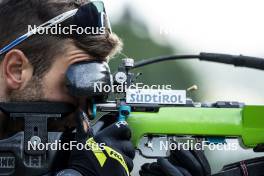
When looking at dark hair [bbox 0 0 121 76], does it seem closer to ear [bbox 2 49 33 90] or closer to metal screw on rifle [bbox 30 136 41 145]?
ear [bbox 2 49 33 90]

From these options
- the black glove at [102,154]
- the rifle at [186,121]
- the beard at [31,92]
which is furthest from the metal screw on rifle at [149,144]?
the beard at [31,92]

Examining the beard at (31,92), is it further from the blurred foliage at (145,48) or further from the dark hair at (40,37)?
the blurred foliage at (145,48)

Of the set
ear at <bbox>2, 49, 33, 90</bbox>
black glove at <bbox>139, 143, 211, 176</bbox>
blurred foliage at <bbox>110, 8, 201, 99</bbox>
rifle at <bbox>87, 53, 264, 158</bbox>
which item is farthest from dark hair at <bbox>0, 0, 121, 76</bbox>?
blurred foliage at <bbox>110, 8, 201, 99</bbox>

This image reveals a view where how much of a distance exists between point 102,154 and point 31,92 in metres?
0.44

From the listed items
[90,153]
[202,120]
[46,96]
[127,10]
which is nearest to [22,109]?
[46,96]

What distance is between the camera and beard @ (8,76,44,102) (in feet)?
9.14

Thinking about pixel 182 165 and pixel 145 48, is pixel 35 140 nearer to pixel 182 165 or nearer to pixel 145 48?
pixel 182 165

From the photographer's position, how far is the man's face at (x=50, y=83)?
278cm

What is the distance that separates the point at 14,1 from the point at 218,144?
1.08m

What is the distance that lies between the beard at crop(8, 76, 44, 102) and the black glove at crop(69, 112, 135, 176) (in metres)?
0.21

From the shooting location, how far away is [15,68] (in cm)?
286

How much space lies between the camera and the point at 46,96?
2.78m

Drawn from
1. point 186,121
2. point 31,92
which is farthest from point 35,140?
point 186,121

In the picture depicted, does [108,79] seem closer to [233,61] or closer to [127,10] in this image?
[233,61]
